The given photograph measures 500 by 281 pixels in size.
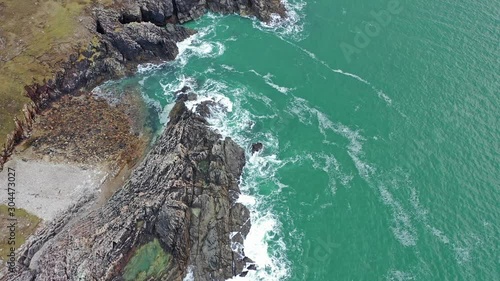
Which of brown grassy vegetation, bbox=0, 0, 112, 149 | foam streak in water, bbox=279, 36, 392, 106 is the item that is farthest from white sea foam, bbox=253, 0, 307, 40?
brown grassy vegetation, bbox=0, 0, 112, 149

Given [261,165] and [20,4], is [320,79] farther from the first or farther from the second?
[20,4]

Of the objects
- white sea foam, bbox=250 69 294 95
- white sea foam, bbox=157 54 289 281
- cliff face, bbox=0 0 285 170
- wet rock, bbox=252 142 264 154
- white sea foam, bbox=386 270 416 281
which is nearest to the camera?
white sea foam, bbox=386 270 416 281

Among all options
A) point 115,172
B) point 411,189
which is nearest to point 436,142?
point 411,189

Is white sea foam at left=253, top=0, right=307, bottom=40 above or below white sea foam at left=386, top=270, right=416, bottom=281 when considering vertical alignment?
above

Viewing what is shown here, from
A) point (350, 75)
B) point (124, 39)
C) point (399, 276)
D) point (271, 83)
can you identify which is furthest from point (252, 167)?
point (124, 39)

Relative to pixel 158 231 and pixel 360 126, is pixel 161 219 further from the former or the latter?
pixel 360 126

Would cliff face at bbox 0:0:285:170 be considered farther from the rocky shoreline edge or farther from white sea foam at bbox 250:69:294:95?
white sea foam at bbox 250:69:294:95
